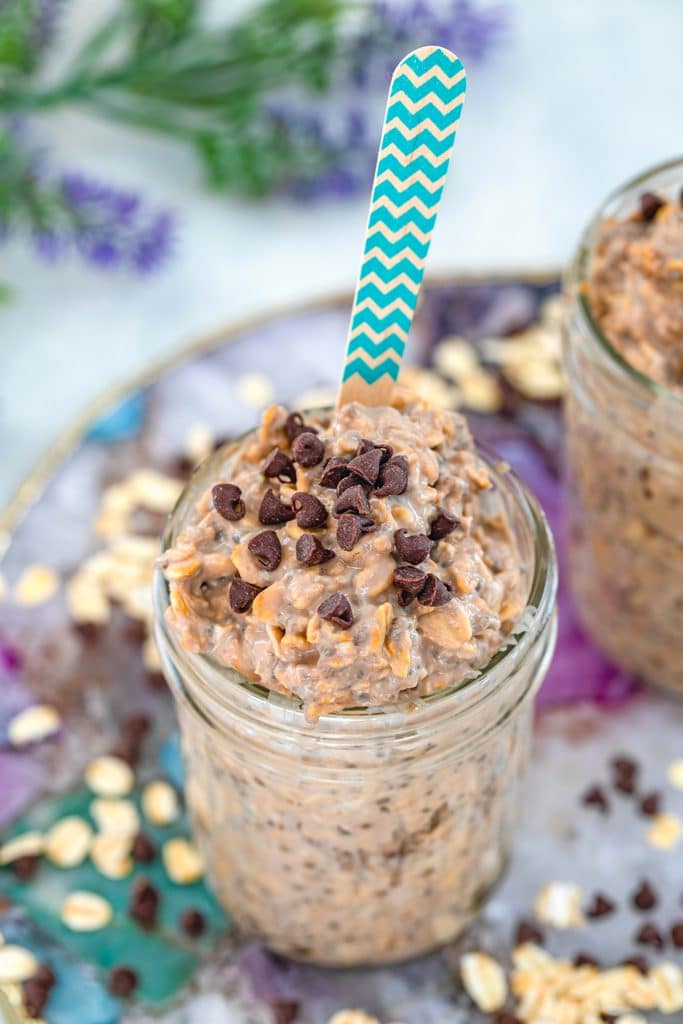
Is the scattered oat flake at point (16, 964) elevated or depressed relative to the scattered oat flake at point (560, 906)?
depressed

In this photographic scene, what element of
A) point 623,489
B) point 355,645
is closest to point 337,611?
point 355,645

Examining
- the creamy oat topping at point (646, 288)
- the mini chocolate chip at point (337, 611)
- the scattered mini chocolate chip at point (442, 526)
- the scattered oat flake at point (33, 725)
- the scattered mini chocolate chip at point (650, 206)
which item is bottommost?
the scattered oat flake at point (33, 725)

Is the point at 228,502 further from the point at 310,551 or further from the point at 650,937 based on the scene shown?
the point at 650,937

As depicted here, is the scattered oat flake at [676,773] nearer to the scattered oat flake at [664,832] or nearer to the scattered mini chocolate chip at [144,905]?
the scattered oat flake at [664,832]

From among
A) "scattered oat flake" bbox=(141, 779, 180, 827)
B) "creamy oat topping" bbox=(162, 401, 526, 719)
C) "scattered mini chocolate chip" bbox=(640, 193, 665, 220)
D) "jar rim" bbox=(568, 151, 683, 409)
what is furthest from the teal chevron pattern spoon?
"scattered oat flake" bbox=(141, 779, 180, 827)

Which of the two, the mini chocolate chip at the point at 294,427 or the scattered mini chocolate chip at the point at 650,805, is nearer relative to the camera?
the mini chocolate chip at the point at 294,427

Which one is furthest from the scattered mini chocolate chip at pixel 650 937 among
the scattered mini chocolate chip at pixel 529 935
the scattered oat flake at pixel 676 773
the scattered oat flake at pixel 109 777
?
the scattered oat flake at pixel 109 777

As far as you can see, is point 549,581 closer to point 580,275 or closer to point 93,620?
point 580,275
